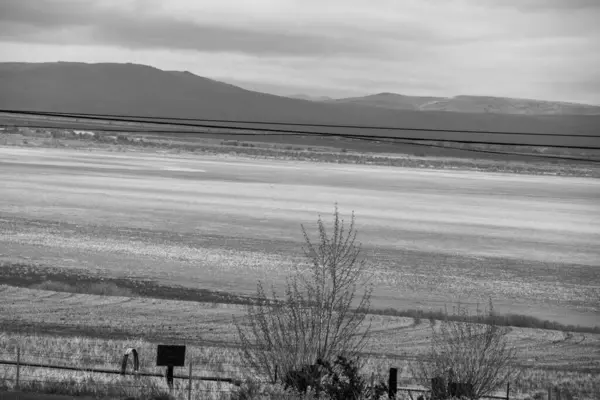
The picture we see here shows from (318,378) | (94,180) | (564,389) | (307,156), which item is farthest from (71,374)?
(307,156)

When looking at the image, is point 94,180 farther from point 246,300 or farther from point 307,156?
point 307,156

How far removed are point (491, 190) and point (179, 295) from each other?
204ft

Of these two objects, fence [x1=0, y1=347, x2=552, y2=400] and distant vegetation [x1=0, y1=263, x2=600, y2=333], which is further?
distant vegetation [x1=0, y1=263, x2=600, y2=333]

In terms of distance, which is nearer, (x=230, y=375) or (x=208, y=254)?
(x=230, y=375)

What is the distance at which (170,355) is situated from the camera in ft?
53.4

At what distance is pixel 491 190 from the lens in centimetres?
9269

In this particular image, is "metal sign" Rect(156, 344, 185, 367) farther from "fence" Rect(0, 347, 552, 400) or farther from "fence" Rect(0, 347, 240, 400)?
"fence" Rect(0, 347, 552, 400)

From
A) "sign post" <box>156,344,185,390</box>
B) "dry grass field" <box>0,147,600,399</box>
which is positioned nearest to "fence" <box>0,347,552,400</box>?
"sign post" <box>156,344,185,390</box>

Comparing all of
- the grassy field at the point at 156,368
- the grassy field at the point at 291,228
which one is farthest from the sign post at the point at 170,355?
the grassy field at the point at 291,228

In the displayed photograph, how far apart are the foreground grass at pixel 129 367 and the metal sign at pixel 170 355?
3.49ft

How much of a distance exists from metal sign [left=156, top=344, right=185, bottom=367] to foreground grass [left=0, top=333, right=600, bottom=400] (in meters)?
1.06

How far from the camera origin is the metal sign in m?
16.3

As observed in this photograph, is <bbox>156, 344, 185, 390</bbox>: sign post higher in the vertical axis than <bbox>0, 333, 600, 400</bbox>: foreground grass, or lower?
higher

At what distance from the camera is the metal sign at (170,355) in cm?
1627
